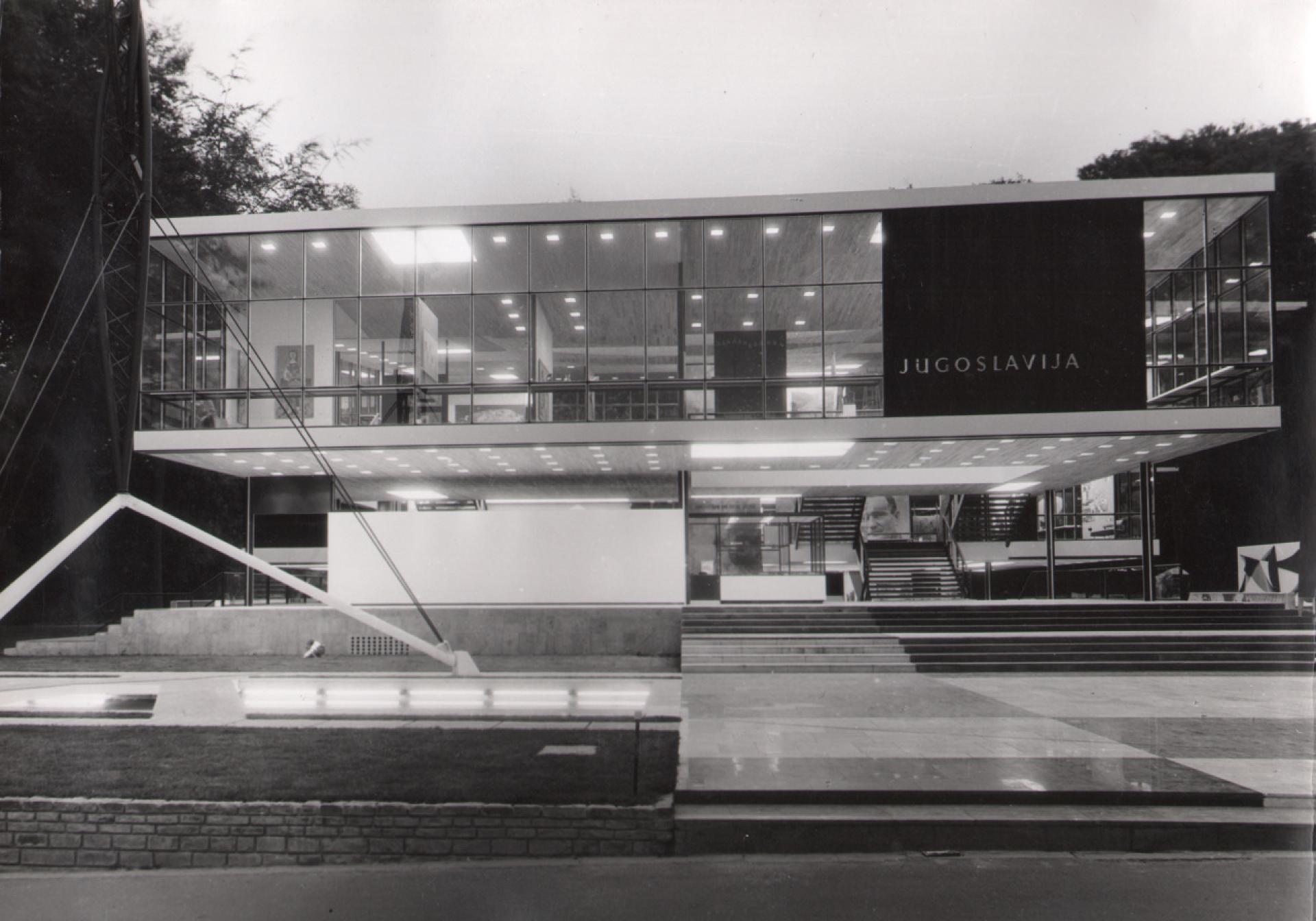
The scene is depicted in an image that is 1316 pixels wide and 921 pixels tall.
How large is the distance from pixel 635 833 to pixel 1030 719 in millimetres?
6598

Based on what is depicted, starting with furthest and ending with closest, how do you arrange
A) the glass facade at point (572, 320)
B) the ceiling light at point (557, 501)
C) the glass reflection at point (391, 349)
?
the ceiling light at point (557, 501) → the glass reflection at point (391, 349) → the glass facade at point (572, 320)

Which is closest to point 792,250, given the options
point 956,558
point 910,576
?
point 910,576

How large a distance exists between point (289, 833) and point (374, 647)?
48.5ft

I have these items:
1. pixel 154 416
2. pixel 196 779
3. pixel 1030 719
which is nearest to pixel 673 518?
pixel 1030 719

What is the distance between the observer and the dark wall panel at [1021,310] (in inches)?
755

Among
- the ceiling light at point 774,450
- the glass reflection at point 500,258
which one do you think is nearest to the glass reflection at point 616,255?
the glass reflection at point 500,258

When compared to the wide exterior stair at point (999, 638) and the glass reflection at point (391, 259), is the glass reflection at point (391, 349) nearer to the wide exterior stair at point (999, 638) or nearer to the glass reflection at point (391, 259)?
the glass reflection at point (391, 259)

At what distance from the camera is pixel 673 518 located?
21.2m

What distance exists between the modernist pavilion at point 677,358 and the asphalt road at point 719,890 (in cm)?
1380

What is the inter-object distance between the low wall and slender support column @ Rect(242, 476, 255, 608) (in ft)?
8.54

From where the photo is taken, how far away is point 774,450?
71.7 feet

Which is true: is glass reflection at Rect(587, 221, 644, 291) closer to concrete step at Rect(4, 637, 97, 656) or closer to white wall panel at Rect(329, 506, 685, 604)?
white wall panel at Rect(329, 506, 685, 604)

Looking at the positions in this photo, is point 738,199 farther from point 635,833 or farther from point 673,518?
point 635,833

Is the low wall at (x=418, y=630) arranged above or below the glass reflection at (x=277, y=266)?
below
